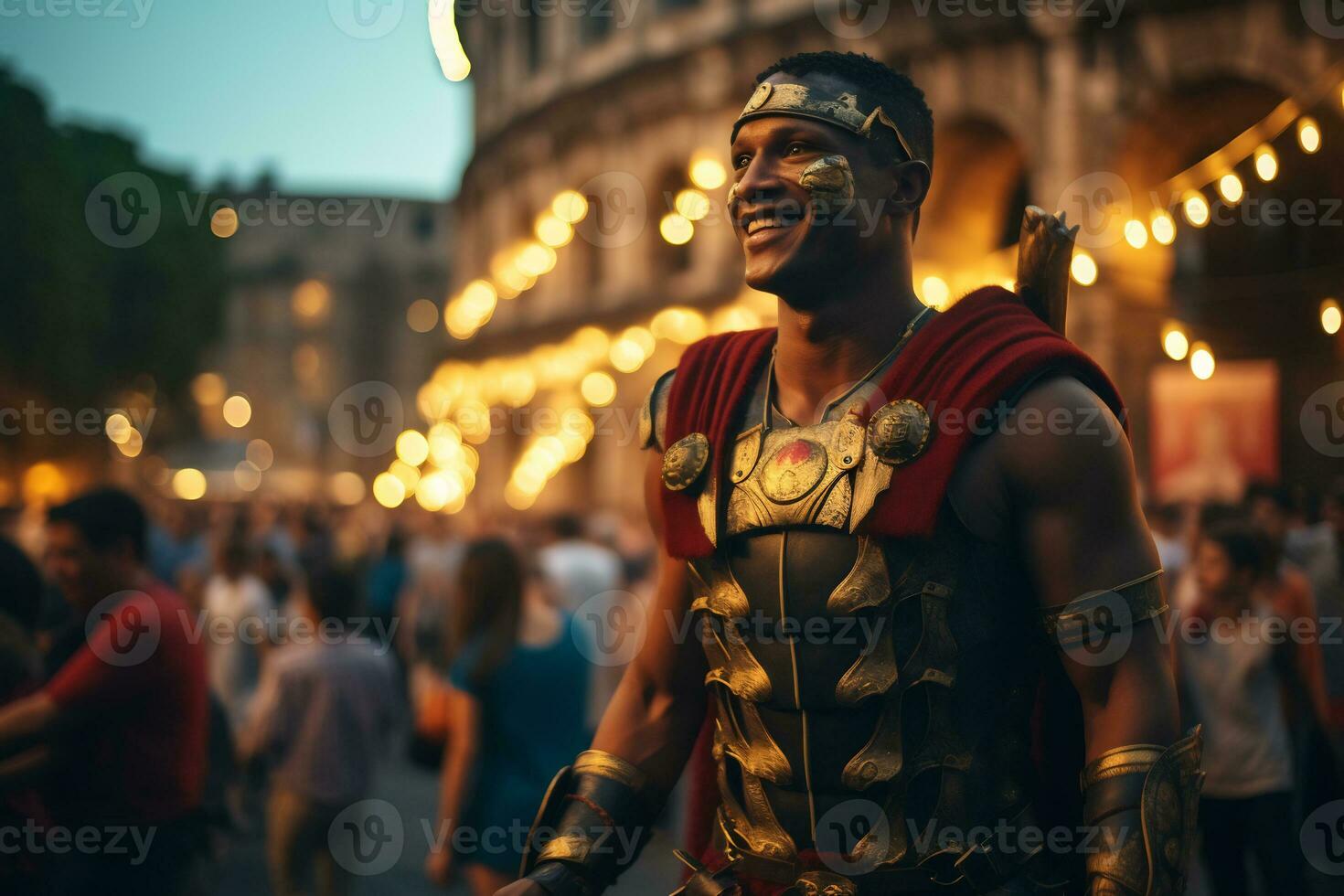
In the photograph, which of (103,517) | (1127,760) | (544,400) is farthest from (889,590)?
(544,400)

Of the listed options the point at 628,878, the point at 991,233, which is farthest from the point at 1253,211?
the point at 991,233

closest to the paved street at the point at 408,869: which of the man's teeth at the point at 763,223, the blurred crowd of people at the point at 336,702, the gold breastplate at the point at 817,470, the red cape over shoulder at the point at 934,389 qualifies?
the blurred crowd of people at the point at 336,702

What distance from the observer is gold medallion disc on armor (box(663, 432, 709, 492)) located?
10.3ft

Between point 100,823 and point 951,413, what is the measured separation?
338cm

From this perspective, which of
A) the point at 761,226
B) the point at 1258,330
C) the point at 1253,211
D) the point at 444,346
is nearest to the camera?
the point at 761,226

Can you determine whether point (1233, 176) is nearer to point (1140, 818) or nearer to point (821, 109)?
point (821, 109)

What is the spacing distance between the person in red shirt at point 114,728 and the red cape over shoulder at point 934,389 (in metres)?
2.53

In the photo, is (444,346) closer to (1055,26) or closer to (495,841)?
(1055,26)

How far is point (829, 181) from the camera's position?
9.74 feet

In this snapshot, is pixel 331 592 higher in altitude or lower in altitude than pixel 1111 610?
lower

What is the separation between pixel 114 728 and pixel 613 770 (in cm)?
248

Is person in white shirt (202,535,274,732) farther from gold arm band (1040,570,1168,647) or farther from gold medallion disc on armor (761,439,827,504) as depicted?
gold arm band (1040,570,1168,647)

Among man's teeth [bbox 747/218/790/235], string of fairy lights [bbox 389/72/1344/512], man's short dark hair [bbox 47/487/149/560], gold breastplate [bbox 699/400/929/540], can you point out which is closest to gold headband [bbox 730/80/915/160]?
man's teeth [bbox 747/218/790/235]

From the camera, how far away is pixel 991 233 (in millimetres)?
23000
